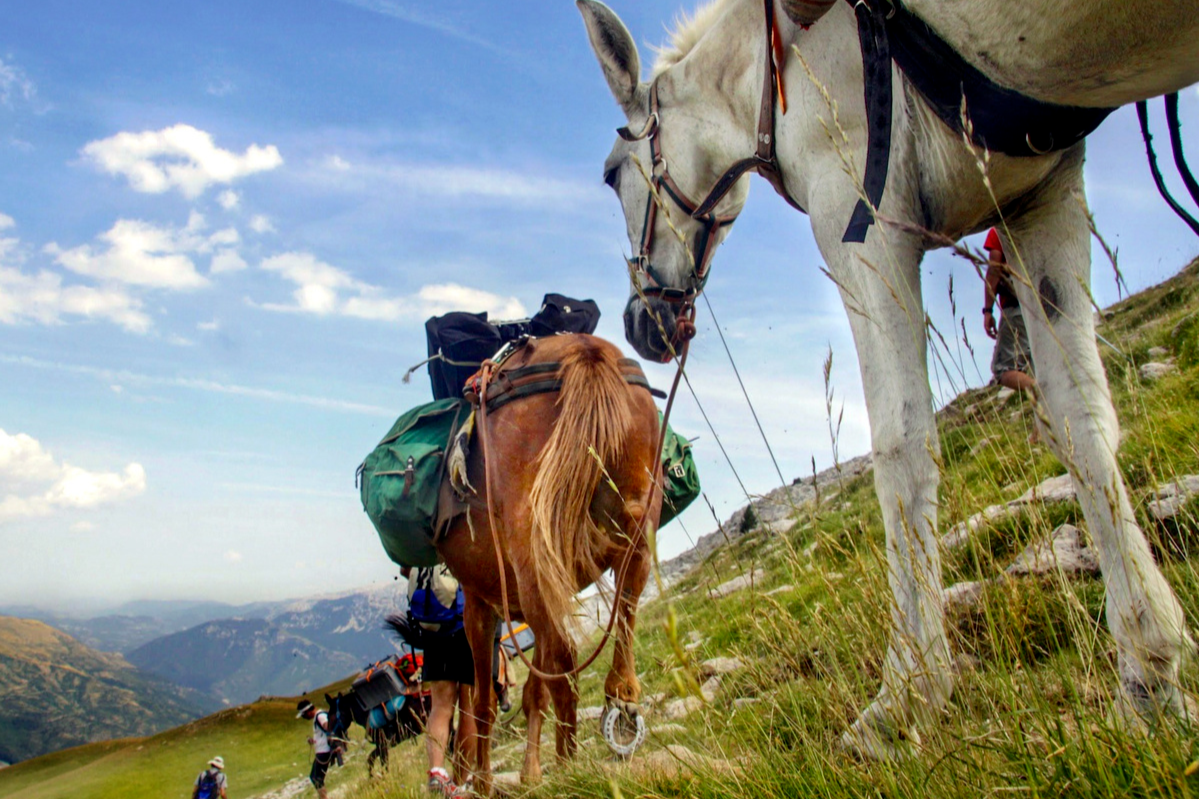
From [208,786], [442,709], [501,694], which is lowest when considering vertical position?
[208,786]

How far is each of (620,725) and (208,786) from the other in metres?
12.7

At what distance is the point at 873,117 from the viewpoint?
198cm

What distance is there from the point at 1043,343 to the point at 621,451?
1.73 m

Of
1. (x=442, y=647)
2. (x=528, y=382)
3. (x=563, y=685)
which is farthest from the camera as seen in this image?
(x=442, y=647)

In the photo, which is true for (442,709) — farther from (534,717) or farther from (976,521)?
(976,521)

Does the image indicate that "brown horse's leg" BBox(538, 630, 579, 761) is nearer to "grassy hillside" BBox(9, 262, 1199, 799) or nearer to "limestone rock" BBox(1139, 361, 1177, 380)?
"grassy hillside" BBox(9, 262, 1199, 799)

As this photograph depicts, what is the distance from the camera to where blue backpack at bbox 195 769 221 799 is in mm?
12133

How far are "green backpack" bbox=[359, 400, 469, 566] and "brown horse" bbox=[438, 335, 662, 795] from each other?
0.19m

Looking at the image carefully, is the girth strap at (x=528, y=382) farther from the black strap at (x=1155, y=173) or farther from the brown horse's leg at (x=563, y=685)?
the black strap at (x=1155, y=173)

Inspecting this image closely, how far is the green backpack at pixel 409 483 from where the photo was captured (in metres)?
3.70

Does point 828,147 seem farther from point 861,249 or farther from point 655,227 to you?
point 655,227

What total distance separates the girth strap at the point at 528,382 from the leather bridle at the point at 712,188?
0.42 meters

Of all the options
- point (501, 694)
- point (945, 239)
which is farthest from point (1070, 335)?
point (501, 694)

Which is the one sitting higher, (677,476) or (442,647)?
(677,476)
